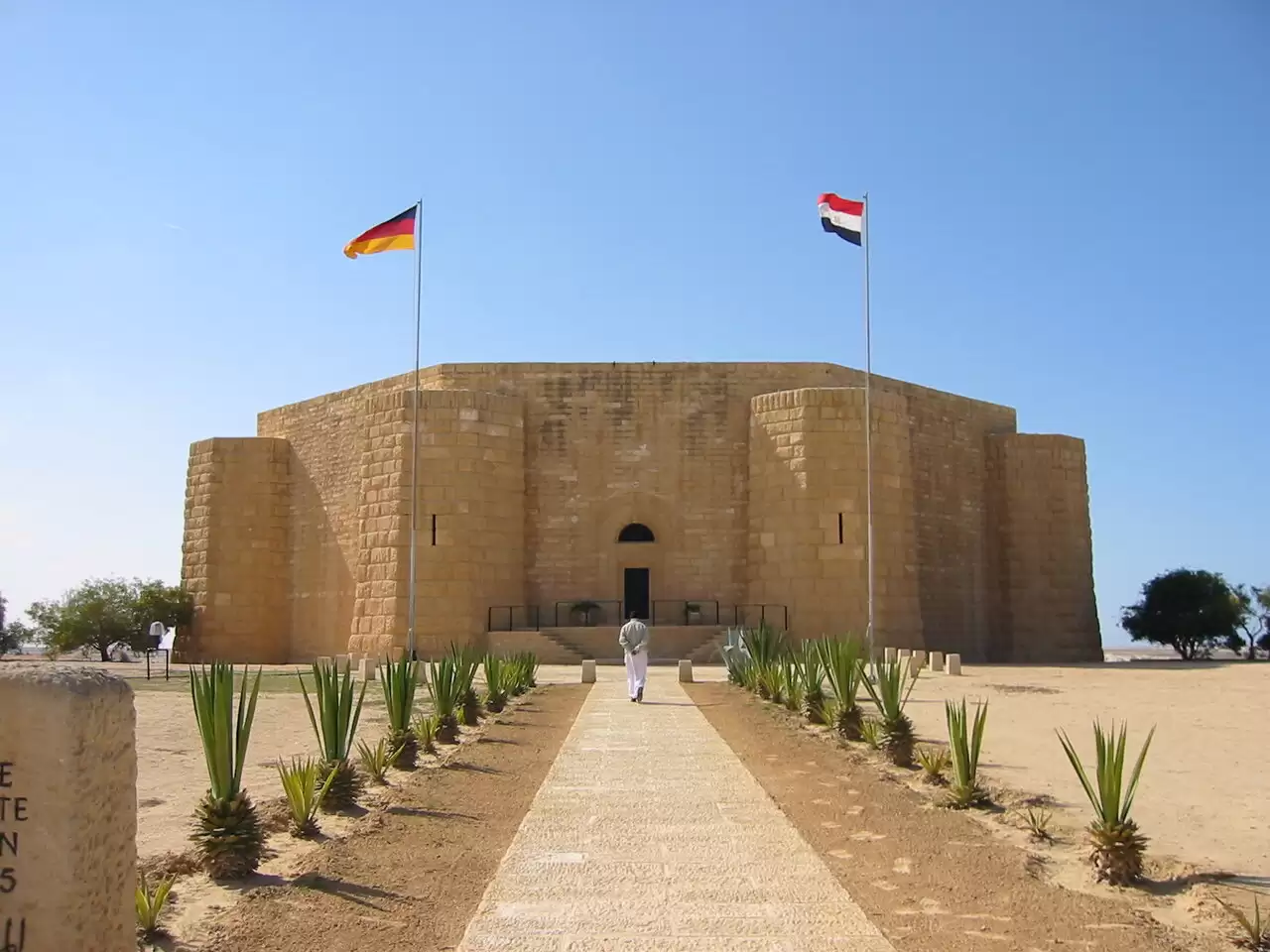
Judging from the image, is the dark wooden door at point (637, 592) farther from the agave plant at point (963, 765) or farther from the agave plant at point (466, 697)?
the agave plant at point (963, 765)

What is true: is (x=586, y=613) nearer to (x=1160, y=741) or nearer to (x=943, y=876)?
(x=1160, y=741)

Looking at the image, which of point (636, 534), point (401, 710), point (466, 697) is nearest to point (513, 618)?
point (636, 534)

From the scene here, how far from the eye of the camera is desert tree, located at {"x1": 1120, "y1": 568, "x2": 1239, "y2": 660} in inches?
1264

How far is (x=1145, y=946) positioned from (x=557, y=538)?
2067cm

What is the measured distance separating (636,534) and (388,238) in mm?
8494

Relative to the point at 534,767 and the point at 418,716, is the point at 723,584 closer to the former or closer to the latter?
the point at 418,716

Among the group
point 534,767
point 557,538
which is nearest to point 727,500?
point 557,538

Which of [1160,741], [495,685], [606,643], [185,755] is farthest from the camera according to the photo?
[606,643]

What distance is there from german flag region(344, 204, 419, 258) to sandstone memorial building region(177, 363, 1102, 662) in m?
3.27

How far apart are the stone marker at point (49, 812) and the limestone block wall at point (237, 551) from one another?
24.2 metres

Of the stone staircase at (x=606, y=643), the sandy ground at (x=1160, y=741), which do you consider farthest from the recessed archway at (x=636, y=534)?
the sandy ground at (x=1160, y=741)

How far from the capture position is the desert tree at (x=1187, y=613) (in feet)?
105

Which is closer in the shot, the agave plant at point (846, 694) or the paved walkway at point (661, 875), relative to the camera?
the paved walkway at point (661, 875)

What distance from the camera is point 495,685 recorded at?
13180 mm
